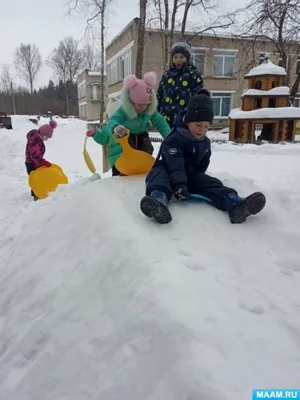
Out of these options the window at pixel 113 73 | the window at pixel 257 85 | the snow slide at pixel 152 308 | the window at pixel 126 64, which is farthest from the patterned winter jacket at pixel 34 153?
the window at pixel 113 73

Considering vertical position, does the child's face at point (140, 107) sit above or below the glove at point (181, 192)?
above

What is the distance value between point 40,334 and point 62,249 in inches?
28.0

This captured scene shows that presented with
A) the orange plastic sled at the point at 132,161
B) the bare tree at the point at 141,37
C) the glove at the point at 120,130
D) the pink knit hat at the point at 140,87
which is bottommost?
the orange plastic sled at the point at 132,161

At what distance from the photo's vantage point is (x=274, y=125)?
11.6 metres

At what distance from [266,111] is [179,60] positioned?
8.53 meters

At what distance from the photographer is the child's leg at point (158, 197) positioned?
2.16 meters

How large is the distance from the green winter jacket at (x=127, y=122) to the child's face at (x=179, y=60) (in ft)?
1.85

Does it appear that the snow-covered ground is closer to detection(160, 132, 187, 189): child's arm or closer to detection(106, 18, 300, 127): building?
detection(160, 132, 187, 189): child's arm

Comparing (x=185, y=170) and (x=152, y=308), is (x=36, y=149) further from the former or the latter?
(x=152, y=308)

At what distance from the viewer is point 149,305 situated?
4.56 feet

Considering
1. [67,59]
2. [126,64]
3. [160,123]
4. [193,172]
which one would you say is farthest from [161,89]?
[67,59]

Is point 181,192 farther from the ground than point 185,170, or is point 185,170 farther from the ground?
point 185,170

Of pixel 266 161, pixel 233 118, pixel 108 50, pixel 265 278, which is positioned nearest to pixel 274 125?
pixel 233 118

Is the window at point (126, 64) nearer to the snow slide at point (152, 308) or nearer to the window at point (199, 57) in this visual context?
the window at point (199, 57)
